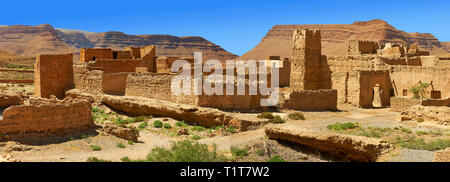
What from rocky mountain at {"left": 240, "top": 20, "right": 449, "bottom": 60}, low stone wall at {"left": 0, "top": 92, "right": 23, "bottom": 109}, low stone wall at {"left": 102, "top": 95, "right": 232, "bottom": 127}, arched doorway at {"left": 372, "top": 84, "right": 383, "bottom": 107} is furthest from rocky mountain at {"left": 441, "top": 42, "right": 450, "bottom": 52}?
low stone wall at {"left": 0, "top": 92, "right": 23, "bottom": 109}

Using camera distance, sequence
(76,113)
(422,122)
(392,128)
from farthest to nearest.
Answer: (422,122)
(392,128)
(76,113)

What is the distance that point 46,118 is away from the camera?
→ 1195 cm

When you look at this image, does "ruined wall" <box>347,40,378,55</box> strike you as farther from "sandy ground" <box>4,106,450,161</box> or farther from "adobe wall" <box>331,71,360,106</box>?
"sandy ground" <box>4,106,450,161</box>

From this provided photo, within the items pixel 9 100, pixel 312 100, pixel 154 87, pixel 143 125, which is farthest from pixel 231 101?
pixel 9 100

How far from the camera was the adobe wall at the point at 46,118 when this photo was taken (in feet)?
37.0

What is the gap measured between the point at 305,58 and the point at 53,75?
13.7 metres

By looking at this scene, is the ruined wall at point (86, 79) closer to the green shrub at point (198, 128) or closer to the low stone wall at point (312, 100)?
the green shrub at point (198, 128)

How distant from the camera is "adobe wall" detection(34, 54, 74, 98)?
861 inches

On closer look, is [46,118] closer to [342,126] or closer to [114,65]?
[342,126]

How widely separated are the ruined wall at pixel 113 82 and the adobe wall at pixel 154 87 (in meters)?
0.52

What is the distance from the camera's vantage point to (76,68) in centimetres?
2269

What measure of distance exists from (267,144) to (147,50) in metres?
16.8

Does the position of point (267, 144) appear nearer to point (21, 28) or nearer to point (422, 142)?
point (422, 142)
